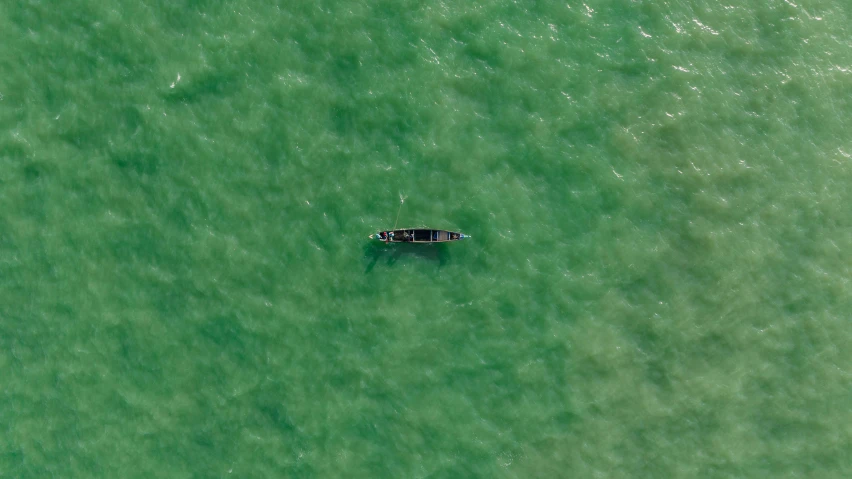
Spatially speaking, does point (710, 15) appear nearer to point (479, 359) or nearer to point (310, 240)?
point (479, 359)

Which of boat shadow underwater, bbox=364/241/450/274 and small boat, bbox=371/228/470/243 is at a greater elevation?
small boat, bbox=371/228/470/243

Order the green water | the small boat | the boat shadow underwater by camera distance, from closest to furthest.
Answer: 1. the small boat
2. the green water
3. the boat shadow underwater

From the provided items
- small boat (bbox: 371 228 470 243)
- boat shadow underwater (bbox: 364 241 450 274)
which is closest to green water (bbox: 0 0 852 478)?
boat shadow underwater (bbox: 364 241 450 274)

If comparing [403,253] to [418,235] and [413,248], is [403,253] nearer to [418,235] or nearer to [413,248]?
[413,248]

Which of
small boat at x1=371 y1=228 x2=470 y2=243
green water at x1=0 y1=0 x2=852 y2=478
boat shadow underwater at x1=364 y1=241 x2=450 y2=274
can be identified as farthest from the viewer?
boat shadow underwater at x1=364 y1=241 x2=450 y2=274

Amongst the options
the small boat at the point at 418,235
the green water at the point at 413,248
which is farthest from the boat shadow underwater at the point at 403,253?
the small boat at the point at 418,235

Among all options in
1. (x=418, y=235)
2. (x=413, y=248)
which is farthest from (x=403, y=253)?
(x=418, y=235)

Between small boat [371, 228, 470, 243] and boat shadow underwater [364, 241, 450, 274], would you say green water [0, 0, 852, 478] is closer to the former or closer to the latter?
boat shadow underwater [364, 241, 450, 274]

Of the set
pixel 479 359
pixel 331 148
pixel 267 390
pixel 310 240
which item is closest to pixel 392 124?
pixel 331 148

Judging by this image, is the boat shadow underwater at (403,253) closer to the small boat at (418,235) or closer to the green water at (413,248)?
the green water at (413,248)
